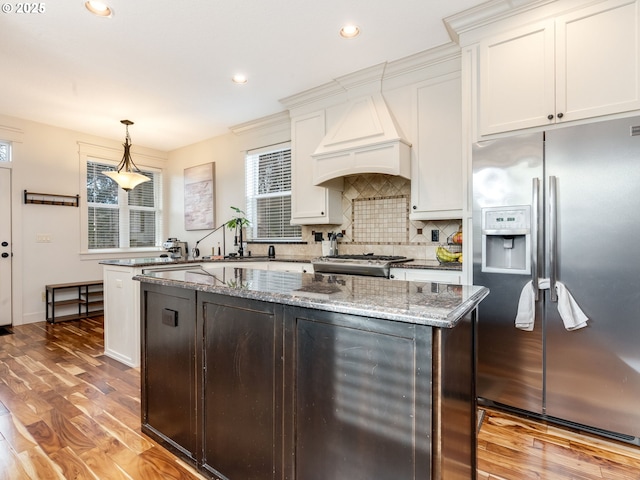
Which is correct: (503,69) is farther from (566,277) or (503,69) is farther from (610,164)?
(566,277)

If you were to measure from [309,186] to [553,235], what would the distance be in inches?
96.3

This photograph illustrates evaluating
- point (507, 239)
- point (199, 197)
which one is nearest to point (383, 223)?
point (507, 239)

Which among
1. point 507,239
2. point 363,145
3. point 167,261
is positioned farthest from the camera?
point 167,261

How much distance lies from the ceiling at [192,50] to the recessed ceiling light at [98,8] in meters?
0.04

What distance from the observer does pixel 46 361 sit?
10.5ft

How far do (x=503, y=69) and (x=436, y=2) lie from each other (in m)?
0.65

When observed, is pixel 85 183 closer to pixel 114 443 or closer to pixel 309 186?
pixel 309 186

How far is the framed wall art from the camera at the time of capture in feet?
17.6

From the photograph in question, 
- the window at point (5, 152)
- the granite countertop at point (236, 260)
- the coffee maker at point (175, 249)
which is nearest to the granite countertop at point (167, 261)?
the granite countertop at point (236, 260)

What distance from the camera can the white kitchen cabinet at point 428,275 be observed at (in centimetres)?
265

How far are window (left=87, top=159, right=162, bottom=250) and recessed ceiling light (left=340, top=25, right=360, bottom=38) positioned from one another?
14.7ft

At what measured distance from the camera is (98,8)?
2346mm

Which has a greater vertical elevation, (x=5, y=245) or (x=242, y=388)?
(x=5, y=245)

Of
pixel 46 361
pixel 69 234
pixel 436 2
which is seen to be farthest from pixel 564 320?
pixel 69 234
